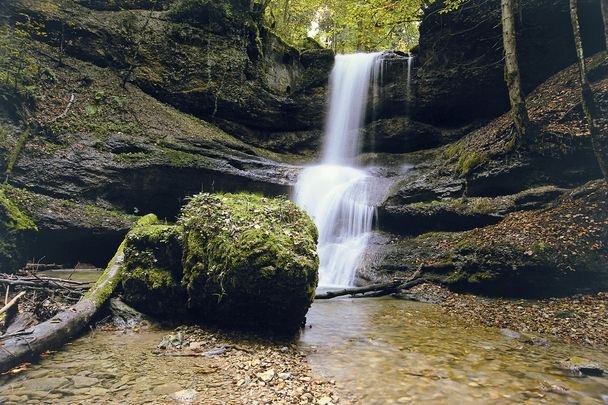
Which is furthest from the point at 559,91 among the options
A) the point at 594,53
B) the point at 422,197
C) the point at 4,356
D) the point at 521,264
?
the point at 4,356

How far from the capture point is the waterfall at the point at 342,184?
12.1 metres

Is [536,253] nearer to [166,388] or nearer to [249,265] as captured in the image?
[249,265]

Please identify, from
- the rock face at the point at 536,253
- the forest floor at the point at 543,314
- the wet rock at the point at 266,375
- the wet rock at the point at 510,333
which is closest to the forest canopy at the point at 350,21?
the rock face at the point at 536,253

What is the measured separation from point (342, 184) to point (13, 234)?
1123 centimetres

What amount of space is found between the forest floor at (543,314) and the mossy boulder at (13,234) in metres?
10.0

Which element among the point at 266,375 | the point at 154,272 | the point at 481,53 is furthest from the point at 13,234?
the point at 481,53

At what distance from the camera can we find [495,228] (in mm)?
9734

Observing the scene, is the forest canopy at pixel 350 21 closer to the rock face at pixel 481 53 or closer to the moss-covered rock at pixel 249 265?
the rock face at pixel 481 53

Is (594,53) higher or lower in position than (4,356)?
higher

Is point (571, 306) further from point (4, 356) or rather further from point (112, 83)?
point (112, 83)

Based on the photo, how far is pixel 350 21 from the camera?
14945 mm

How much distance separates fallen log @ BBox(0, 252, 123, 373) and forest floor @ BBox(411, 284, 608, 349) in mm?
6507

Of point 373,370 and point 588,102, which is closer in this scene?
point 373,370

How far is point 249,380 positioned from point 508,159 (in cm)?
1050
